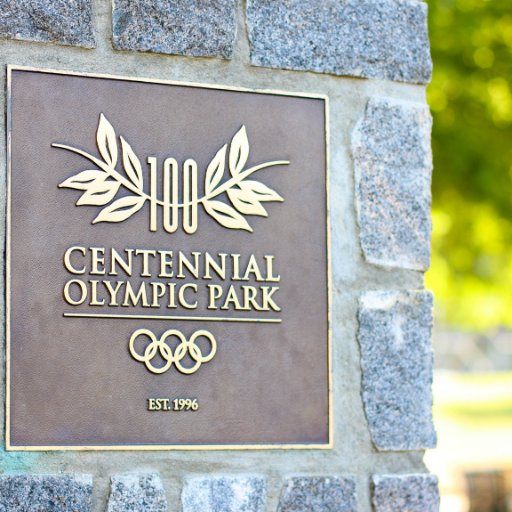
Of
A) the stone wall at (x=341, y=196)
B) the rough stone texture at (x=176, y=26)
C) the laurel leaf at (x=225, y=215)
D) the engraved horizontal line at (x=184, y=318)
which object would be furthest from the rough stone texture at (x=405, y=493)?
the rough stone texture at (x=176, y=26)

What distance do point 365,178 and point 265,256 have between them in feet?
1.26

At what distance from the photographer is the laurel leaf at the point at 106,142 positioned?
2947 millimetres

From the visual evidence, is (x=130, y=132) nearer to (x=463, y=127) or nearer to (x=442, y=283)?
(x=463, y=127)

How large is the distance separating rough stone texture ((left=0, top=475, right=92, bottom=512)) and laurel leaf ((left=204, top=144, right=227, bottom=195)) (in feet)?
2.68

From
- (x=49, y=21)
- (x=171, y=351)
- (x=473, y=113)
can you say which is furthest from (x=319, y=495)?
(x=473, y=113)

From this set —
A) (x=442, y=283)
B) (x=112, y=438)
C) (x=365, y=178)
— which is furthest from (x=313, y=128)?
(x=442, y=283)

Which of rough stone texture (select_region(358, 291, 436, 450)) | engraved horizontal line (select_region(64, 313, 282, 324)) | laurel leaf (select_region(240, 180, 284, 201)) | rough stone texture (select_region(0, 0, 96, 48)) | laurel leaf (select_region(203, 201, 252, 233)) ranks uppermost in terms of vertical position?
rough stone texture (select_region(0, 0, 96, 48))

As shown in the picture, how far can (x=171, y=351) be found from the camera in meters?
2.96

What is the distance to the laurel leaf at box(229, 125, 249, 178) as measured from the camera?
3086 millimetres

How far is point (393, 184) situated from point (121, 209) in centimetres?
81

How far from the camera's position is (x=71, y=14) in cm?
296

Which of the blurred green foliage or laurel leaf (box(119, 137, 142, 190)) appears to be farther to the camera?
the blurred green foliage

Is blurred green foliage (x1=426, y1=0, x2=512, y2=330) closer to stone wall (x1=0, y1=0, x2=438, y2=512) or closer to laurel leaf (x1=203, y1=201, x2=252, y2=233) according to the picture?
stone wall (x1=0, y1=0, x2=438, y2=512)

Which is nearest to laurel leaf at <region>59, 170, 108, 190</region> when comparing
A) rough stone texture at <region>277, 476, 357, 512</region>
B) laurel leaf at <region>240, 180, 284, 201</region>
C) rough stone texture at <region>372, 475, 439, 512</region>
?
laurel leaf at <region>240, 180, 284, 201</region>
